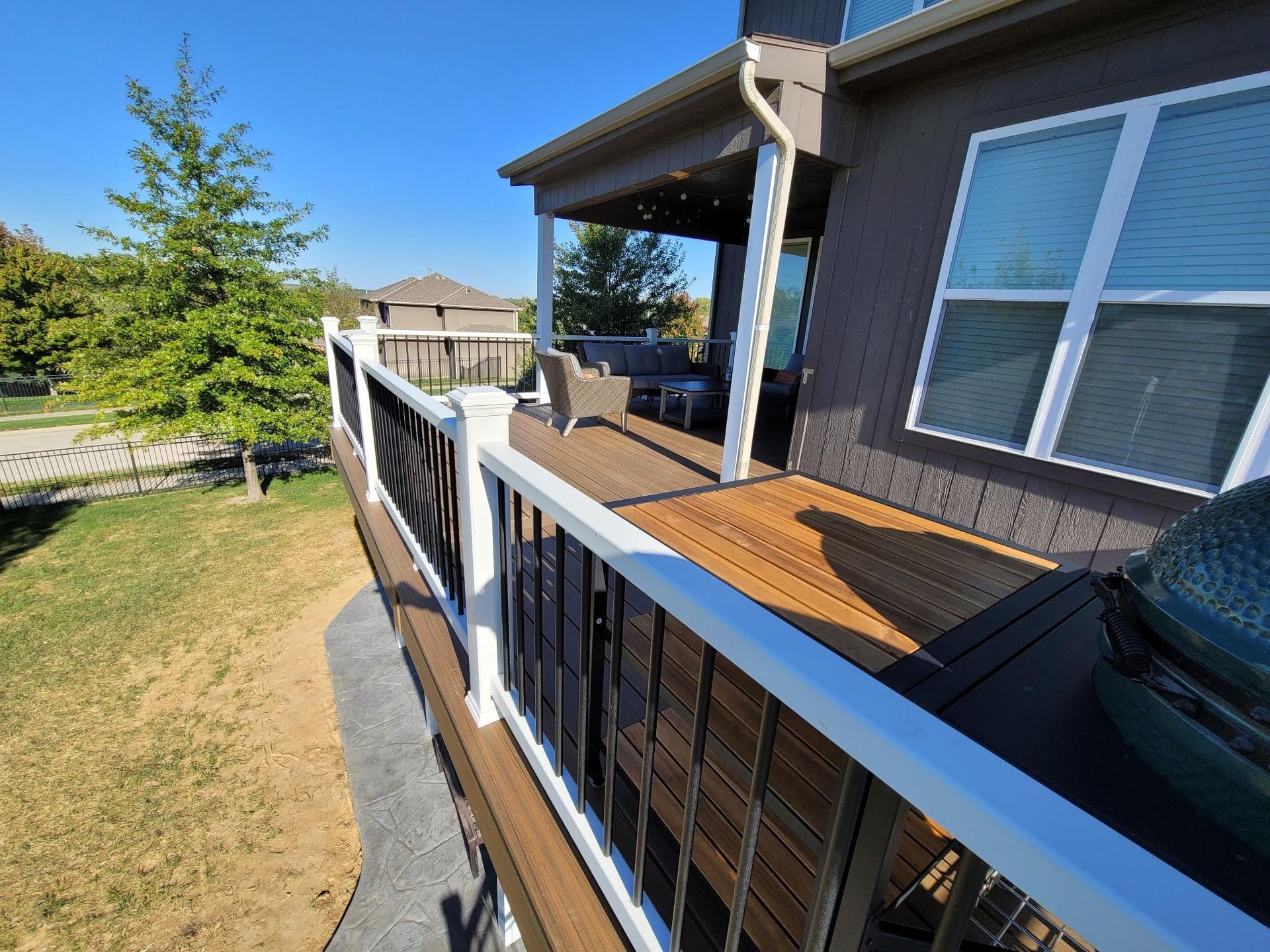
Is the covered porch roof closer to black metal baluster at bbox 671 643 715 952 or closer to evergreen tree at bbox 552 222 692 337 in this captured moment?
black metal baluster at bbox 671 643 715 952

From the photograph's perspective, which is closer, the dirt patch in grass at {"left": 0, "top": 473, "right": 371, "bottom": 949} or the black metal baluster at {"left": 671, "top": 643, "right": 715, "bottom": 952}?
the black metal baluster at {"left": 671, "top": 643, "right": 715, "bottom": 952}

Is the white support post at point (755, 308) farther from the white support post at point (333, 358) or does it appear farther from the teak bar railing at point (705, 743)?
the white support post at point (333, 358)

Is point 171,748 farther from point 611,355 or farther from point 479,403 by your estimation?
point 611,355

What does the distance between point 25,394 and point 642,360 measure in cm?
2810

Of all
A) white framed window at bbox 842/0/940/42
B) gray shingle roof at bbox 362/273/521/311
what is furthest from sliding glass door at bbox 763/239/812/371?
gray shingle roof at bbox 362/273/521/311

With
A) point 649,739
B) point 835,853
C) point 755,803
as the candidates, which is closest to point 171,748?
point 649,739

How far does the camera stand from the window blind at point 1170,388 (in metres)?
2.20

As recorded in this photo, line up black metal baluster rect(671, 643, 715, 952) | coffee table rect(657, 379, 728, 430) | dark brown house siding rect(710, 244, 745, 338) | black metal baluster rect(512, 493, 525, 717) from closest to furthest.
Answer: black metal baluster rect(671, 643, 715, 952), black metal baluster rect(512, 493, 525, 717), coffee table rect(657, 379, 728, 430), dark brown house siding rect(710, 244, 745, 338)

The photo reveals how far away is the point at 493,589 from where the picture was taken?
5.65 ft

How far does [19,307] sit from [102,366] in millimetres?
19259

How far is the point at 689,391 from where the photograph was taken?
5406 millimetres

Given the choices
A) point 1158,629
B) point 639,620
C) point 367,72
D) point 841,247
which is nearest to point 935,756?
point 1158,629

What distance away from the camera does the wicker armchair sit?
486cm

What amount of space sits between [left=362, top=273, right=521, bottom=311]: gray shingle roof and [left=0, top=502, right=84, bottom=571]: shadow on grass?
77.3ft
